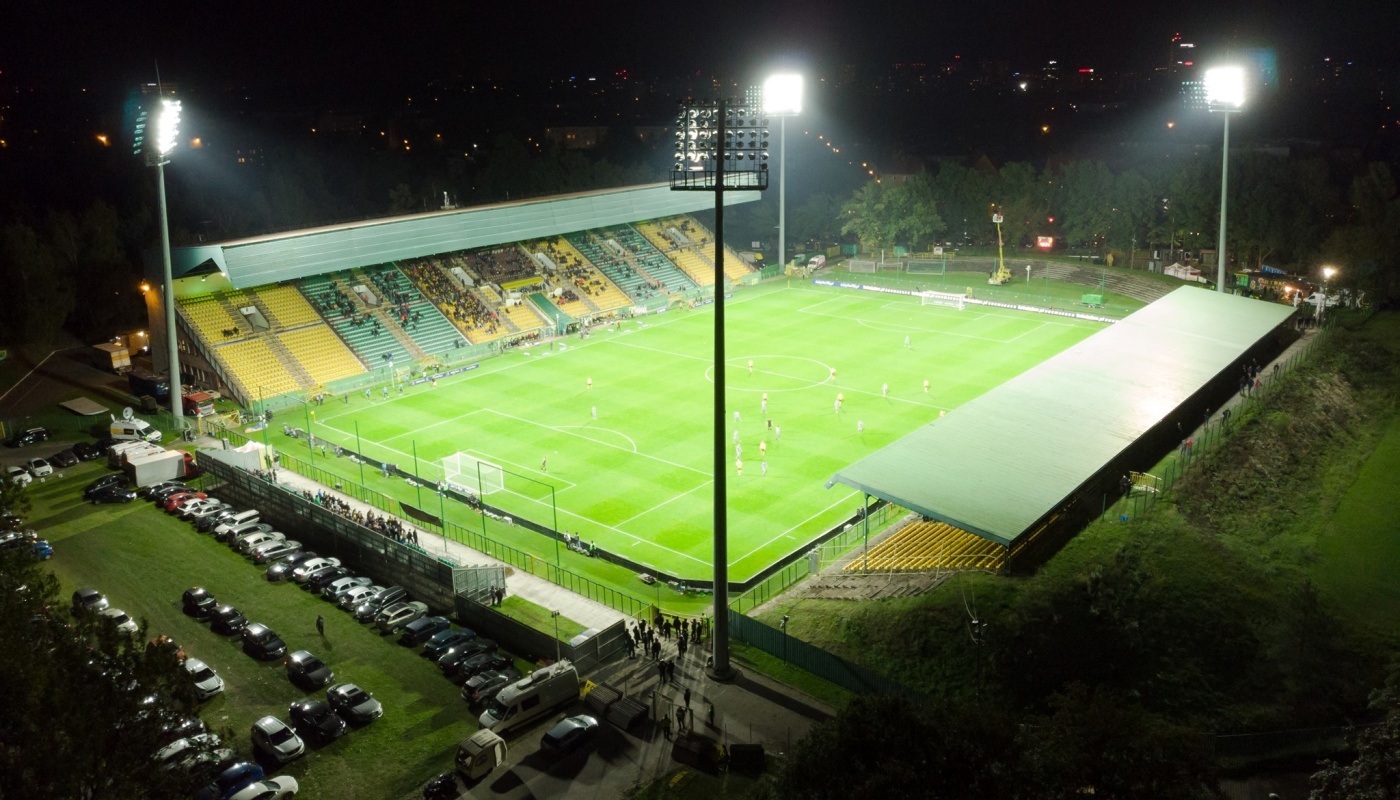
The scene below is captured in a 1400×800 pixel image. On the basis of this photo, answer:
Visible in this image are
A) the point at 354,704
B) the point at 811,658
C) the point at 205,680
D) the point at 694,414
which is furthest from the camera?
the point at 694,414

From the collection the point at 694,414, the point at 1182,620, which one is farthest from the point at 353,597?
the point at 1182,620

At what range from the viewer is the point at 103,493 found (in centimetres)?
4062

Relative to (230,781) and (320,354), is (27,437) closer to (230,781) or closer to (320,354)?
(320,354)

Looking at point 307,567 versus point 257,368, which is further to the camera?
point 257,368

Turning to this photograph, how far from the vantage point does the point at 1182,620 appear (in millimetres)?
28594

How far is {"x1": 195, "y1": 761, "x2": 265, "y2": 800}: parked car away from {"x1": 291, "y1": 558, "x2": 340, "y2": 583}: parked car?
10955mm

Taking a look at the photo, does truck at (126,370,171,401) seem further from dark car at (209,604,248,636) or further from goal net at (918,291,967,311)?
goal net at (918,291,967,311)

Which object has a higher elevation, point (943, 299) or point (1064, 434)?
point (943, 299)

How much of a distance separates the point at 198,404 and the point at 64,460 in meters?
8.08

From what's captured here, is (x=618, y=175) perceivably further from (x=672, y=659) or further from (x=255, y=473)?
(x=672, y=659)

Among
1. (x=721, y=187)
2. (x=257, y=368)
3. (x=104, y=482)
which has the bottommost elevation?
(x=104, y=482)

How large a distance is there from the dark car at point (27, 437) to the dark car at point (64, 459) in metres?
3.22

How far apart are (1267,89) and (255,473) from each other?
14186 centimetres

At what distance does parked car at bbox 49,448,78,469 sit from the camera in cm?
4488
